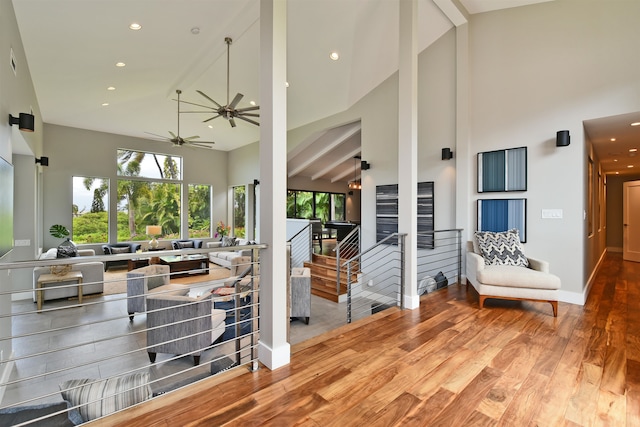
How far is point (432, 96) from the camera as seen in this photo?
5.30m

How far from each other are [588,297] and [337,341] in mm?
3859

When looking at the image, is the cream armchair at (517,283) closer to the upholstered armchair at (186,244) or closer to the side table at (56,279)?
the side table at (56,279)

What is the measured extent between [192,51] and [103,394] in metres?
5.14

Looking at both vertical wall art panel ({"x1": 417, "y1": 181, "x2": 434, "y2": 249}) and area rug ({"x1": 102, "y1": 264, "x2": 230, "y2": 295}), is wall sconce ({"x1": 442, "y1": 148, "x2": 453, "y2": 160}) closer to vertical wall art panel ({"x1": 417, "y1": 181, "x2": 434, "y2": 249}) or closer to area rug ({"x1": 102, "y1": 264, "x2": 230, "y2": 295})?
vertical wall art panel ({"x1": 417, "y1": 181, "x2": 434, "y2": 249})

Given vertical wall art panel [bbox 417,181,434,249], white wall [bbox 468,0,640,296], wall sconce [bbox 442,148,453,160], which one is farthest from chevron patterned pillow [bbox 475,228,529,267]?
wall sconce [bbox 442,148,453,160]

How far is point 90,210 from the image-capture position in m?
8.59

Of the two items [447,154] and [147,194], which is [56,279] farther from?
[447,154]

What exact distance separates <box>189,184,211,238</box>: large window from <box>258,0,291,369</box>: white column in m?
9.09

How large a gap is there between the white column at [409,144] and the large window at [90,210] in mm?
8882

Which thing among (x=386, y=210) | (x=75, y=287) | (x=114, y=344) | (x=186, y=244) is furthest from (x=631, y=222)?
(x=75, y=287)

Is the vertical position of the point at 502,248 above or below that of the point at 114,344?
above

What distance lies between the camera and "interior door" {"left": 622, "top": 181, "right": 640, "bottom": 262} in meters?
7.28

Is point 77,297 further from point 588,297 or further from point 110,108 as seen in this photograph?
point 588,297

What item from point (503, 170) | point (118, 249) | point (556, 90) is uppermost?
point (556, 90)
